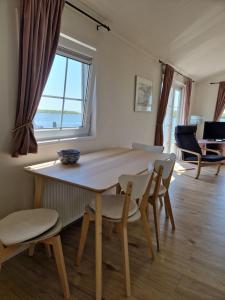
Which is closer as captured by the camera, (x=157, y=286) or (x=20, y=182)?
(x=157, y=286)

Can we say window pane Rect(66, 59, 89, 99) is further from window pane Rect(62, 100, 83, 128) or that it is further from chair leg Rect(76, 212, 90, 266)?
chair leg Rect(76, 212, 90, 266)

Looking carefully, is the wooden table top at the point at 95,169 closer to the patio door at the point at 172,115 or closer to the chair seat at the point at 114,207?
the chair seat at the point at 114,207

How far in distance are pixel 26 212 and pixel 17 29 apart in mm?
1321

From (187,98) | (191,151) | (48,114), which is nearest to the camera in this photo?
(48,114)

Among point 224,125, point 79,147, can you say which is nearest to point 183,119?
point 224,125

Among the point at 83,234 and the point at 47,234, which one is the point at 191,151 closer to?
the point at 83,234

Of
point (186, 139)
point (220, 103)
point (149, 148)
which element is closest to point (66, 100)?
point (149, 148)

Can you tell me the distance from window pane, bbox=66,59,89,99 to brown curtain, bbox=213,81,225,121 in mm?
4497

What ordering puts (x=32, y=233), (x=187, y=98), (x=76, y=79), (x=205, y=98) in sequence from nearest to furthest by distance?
1. (x=32, y=233)
2. (x=76, y=79)
3. (x=187, y=98)
4. (x=205, y=98)

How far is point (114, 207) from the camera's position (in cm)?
168

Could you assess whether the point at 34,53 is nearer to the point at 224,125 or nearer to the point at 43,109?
the point at 43,109

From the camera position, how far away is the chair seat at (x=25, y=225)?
1240 millimetres

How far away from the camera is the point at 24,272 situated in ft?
5.32

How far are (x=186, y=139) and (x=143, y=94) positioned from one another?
1681 mm
